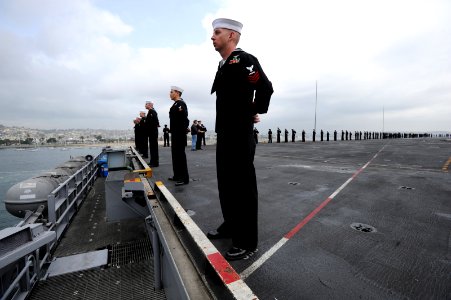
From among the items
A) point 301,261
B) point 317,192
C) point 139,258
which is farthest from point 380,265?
point 139,258

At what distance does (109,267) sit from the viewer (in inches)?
173

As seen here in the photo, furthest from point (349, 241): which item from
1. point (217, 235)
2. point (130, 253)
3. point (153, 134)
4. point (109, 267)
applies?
point (153, 134)

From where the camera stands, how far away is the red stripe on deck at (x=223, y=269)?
4.60ft

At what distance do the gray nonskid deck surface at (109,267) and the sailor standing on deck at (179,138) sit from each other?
168cm

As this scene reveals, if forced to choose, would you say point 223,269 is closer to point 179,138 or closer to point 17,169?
point 179,138

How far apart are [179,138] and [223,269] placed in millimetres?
3926

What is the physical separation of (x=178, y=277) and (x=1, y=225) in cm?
1729

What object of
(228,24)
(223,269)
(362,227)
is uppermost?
(228,24)

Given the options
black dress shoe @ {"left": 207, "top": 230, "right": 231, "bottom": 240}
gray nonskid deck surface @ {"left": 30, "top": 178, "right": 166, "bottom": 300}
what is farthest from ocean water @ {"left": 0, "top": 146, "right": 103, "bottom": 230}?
black dress shoe @ {"left": 207, "top": 230, "right": 231, "bottom": 240}

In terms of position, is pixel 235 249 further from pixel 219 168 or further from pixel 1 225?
pixel 1 225

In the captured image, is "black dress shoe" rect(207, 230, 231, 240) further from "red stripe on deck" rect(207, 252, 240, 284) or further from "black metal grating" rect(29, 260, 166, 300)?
"black metal grating" rect(29, 260, 166, 300)

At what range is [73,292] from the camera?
3.73m

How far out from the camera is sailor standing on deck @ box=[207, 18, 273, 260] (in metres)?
2.04

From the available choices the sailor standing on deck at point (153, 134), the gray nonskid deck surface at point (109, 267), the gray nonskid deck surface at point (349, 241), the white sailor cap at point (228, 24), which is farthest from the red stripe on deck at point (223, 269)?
the sailor standing on deck at point (153, 134)
